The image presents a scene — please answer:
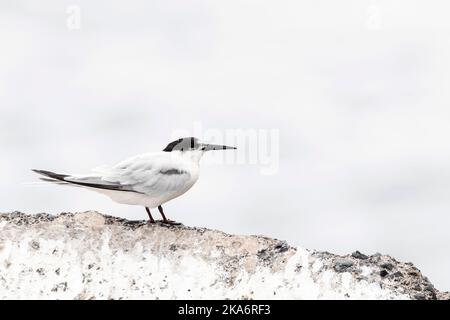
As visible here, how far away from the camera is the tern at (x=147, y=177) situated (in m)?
13.0

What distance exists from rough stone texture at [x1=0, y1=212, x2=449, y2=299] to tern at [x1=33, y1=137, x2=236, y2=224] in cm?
52

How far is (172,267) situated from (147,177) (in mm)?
1557

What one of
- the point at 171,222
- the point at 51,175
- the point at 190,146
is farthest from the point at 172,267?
the point at 51,175

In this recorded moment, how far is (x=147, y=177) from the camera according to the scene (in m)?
13.0

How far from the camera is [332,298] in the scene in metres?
11.6

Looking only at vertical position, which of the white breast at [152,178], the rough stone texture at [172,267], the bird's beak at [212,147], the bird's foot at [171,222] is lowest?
the rough stone texture at [172,267]

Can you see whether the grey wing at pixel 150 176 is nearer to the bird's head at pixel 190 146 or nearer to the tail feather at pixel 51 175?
the bird's head at pixel 190 146

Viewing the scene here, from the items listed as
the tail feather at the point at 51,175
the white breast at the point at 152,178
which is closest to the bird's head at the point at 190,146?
the white breast at the point at 152,178

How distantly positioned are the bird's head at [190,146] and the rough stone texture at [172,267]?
1.28m

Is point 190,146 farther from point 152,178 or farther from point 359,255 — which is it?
point 359,255

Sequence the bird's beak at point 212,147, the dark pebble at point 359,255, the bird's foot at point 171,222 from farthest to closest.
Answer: the bird's beak at point 212,147 → the bird's foot at point 171,222 → the dark pebble at point 359,255

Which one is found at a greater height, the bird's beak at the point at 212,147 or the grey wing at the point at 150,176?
the bird's beak at the point at 212,147
